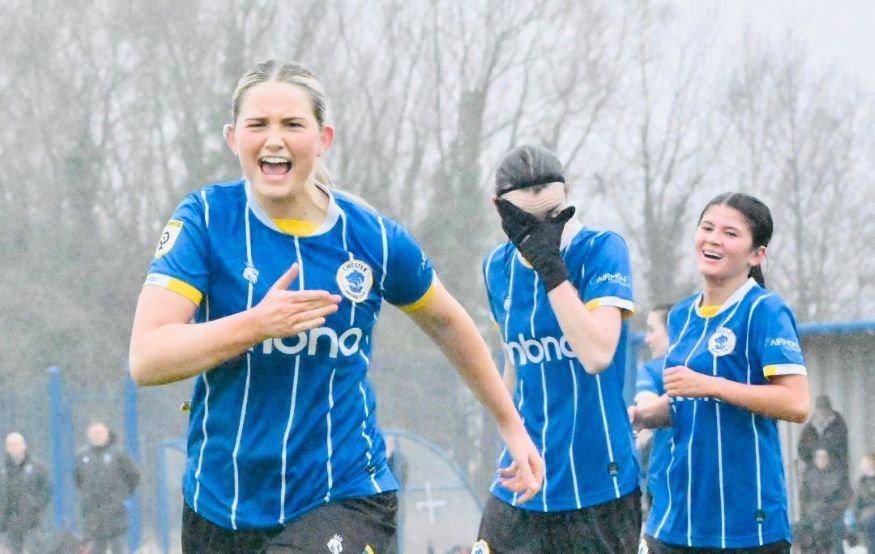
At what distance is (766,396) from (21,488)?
10222mm

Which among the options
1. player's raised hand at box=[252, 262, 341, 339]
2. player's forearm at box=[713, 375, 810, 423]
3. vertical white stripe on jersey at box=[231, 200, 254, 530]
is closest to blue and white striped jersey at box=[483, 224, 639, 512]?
player's forearm at box=[713, 375, 810, 423]

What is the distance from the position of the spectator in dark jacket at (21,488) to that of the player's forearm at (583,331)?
9.78 m

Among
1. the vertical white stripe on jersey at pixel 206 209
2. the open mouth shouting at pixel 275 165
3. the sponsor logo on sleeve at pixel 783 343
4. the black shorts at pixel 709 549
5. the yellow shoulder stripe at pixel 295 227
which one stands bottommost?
the black shorts at pixel 709 549

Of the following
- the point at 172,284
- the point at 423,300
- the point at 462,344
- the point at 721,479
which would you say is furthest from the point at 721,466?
the point at 172,284

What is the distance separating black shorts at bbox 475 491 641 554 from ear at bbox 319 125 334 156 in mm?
1804

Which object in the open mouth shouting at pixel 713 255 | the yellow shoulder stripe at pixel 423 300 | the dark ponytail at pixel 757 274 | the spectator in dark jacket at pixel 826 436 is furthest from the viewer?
the spectator in dark jacket at pixel 826 436

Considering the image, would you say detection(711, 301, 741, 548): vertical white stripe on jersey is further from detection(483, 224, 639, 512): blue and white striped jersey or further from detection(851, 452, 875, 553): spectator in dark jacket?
detection(851, 452, 875, 553): spectator in dark jacket

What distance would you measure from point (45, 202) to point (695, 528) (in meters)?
21.2

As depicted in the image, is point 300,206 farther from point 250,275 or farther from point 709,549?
point 709,549

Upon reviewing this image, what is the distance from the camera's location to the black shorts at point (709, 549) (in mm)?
5199

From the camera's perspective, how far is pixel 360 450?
3828mm

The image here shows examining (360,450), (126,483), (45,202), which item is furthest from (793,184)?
(360,450)

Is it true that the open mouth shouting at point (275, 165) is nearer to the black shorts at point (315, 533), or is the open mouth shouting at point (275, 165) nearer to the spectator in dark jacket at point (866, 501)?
the black shorts at point (315, 533)

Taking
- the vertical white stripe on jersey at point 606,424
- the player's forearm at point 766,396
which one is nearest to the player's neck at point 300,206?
the vertical white stripe on jersey at point 606,424
